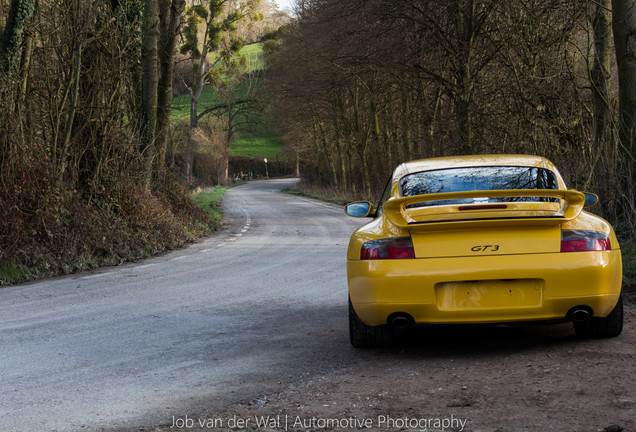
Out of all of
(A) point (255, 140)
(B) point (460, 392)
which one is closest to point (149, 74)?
(B) point (460, 392)

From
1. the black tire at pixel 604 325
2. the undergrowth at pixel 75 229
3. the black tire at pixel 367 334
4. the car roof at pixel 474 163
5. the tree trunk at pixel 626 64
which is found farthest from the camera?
the undergrowth at pixel 75 229

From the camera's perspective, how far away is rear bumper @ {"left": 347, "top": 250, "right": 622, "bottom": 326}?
521 cm

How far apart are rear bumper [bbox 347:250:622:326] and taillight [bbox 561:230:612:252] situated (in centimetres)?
5

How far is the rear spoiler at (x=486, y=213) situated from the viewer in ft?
17.3

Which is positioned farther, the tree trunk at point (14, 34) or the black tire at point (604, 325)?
the tree trunk at point (14, 34)

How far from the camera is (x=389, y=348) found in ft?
20.0

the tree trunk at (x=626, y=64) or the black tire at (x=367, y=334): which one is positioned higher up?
Answer: the tree trunk at (x=626, y=64)

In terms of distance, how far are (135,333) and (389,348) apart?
2572mm

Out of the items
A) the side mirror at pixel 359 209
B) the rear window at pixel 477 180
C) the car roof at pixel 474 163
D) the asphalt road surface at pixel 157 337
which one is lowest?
the asphalt road surface at pixel 157 337

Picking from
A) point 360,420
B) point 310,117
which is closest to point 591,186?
point 360,420

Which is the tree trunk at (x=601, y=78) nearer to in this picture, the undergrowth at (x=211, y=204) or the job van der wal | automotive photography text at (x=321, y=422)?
the job van der wal | automotive photography text at (x=321, y=422)

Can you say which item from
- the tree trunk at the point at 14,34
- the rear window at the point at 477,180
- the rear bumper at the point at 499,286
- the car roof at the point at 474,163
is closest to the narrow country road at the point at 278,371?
the rear bumper at the point at 499,286

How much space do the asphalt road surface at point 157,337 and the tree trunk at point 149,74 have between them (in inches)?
262

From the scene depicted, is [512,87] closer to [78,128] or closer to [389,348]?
[78,128]
